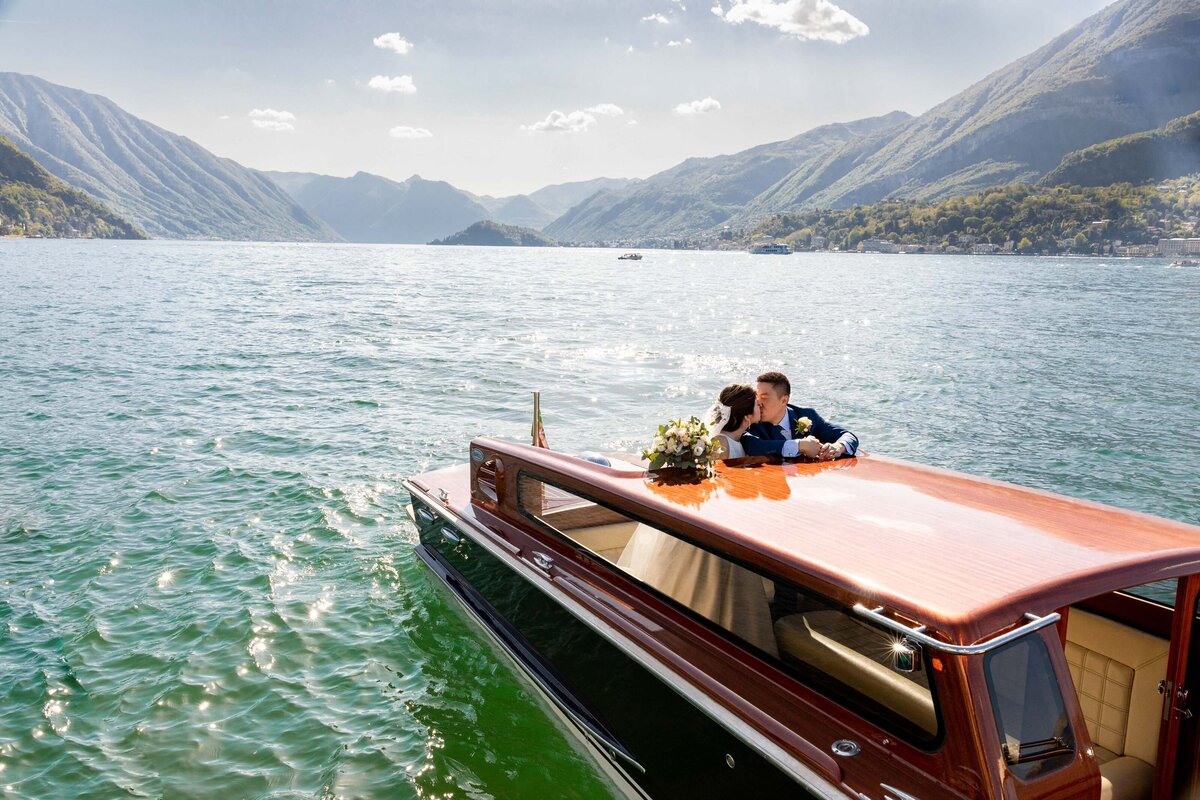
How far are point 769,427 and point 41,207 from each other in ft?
685

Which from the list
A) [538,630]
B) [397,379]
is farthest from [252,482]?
[397,379]

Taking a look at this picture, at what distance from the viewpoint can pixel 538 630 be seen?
645 centimetres

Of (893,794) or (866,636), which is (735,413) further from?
(893,794)

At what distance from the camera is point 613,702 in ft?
17.6

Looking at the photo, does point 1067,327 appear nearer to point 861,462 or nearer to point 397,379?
point 397,379

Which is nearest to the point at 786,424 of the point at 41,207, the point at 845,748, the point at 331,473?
the point at 845,748

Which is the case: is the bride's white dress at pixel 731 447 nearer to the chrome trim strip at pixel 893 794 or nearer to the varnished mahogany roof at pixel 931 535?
the varnished mahogany roof at pixel 931 535

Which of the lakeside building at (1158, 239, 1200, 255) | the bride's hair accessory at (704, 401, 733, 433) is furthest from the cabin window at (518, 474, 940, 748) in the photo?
the lakeside building at (1158, 239, 1200, 255)

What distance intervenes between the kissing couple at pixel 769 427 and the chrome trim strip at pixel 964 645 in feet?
8.63

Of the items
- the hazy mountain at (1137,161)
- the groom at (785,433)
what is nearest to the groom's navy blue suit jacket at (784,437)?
the groom at (785,433)

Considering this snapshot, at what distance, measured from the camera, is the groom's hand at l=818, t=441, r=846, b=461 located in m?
6.11

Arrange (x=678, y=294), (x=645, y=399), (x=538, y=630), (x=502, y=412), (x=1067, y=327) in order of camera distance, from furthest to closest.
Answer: (x=678, y=294) < (x=1067, y=327) < (x=645, y=399) < (x=502, y=412) < (x=538, y=630)

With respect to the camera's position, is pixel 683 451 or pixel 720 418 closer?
pixel 683 451

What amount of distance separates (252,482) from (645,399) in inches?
412
